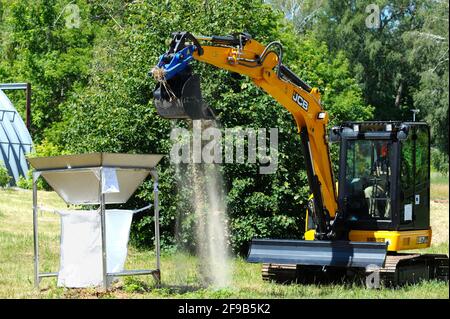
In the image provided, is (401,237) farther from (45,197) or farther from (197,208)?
(45,197)

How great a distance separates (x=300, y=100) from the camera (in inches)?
553

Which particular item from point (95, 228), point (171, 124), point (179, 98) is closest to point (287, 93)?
point (179, 98)

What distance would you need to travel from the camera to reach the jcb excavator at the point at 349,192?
1351 centimetres

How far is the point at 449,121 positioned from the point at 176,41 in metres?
32.1

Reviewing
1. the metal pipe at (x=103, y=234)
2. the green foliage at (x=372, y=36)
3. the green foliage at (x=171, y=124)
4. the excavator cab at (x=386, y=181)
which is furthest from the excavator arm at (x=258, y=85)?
the green foliage at (x=372, y=36)

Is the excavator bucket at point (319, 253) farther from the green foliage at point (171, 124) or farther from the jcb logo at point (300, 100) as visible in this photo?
the green foliage at point (171, 124)

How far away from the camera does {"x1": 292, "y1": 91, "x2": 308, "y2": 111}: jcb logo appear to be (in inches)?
550

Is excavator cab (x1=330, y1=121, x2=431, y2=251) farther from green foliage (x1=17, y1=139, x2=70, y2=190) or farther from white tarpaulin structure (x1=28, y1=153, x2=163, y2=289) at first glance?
green foliage (x1=17, y1=139, x2=70, y2=190)

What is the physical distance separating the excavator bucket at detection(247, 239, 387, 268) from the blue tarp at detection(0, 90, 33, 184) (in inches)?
956

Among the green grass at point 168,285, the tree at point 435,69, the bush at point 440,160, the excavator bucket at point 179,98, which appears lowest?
the green grass at point 168,285

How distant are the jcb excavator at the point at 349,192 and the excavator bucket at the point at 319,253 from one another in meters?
0.01

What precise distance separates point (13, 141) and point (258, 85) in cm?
2534

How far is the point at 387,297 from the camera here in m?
12.4
